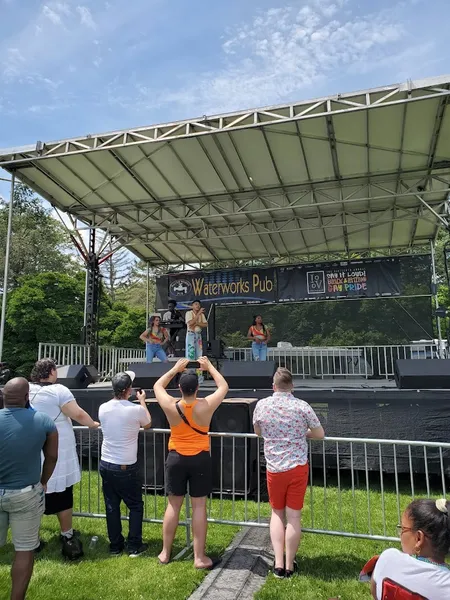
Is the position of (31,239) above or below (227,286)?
above

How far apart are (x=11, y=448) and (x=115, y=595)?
113 centimetres

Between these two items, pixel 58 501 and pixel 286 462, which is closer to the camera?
pixel 286 462

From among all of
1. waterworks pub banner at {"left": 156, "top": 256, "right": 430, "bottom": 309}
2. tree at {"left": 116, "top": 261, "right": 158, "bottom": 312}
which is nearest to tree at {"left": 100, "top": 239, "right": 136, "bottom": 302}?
tree at {"left": 116, "top": 261, "right": 158, "bottom": 312}

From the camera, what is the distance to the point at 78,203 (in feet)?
32.7

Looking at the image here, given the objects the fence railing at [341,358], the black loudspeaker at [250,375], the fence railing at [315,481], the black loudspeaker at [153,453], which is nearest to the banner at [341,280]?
the fence railing at [341,358]

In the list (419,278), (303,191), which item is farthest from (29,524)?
(419,278)

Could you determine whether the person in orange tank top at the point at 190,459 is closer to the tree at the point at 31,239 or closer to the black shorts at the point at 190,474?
the black shorts at the point at 190,474

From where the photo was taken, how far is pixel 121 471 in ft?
10.8

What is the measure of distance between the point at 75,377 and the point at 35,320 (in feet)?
37.0

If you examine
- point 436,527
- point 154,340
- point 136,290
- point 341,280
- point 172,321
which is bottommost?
point 436,527

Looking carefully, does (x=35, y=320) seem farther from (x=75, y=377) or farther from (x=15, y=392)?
(x=15, y=392)

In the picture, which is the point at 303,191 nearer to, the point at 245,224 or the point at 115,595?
the point at 245,224

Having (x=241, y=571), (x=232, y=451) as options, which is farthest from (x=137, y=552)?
(x=232, y=451)

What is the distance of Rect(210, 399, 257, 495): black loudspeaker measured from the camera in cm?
478
